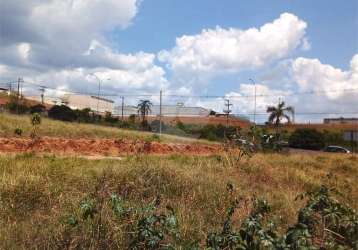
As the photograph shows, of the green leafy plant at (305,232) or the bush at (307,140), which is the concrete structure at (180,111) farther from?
the green leafy plant at (305,232)

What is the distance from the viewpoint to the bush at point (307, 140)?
61594 mm

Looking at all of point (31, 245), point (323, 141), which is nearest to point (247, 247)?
point (31, 245)

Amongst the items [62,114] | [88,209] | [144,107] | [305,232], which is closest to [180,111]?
[144,107]

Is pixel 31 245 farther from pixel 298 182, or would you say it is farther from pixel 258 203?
pixel 298 182

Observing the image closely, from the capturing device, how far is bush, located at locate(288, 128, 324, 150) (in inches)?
2425

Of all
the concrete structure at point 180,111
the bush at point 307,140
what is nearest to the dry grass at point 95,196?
the bush at point 307,140

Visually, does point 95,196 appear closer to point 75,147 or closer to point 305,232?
point 305,232

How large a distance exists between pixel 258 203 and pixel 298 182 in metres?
9.54

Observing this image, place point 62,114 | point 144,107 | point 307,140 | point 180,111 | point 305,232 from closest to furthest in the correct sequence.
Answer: point 305,232, point 62,114, point 307,140, point 144,107, point 180,111

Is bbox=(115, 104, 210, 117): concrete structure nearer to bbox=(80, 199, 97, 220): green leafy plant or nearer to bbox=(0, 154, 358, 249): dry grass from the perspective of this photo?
bbox=(0, 154, 358, 249): dry grass

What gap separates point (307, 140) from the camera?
204 feet

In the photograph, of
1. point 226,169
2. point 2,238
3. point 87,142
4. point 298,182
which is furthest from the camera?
point 87,142

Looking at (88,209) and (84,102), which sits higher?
(84,102)

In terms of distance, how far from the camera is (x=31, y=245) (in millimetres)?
5484
